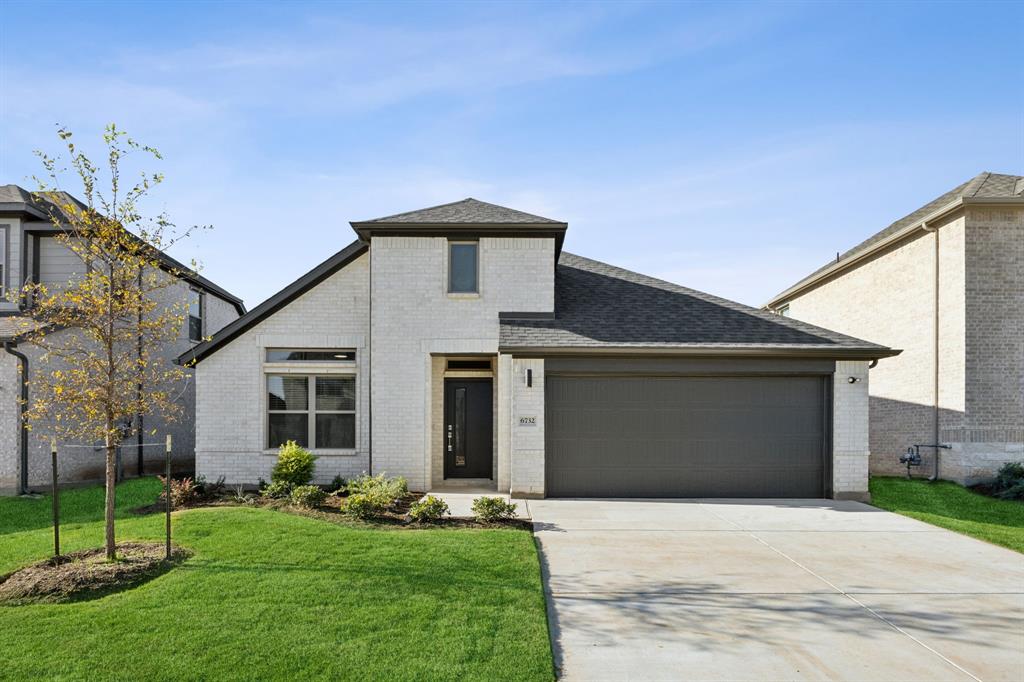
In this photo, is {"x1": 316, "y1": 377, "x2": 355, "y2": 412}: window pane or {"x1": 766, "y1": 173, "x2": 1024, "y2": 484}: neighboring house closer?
{"x1": 316, "y1": 377, "x2": 355, "y2": 412}: window pane

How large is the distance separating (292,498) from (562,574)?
545 cm

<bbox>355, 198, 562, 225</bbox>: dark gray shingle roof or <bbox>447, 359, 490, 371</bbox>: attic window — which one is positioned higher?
<bbox>355, 198, 562, 225</bbox>: dark gray shingle roof

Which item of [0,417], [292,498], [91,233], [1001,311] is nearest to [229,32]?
[91,233]

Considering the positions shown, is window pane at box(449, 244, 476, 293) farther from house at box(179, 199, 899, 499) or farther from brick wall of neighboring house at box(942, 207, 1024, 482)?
brick wall of neighboring house at box(942, 207, 1024, 482)

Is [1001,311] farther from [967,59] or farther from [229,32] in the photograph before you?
[229,32]

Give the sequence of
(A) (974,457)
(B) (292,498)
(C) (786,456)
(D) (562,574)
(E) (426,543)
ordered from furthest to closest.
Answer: (A) (974,457)
(C) (786,456)
(B) (292,498)
(E) (426,543)
(D) (562,574)

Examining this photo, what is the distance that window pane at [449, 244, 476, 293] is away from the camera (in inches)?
512

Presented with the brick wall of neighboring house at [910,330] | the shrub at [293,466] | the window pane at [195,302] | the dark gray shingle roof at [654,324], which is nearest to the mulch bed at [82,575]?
the shrub at [293,466]

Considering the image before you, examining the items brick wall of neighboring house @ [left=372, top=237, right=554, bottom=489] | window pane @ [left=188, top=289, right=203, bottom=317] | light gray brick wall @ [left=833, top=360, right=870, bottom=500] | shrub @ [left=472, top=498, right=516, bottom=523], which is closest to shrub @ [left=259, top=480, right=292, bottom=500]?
brick wall of neighboring house @ [left=372, top=237, right=554, bottom=489]

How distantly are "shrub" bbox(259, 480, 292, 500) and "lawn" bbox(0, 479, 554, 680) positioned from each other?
2.63m

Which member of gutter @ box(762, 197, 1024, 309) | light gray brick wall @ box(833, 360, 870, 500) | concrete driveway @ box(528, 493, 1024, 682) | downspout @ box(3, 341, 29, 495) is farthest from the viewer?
gutter @ box(762, 197, 1024, 309)

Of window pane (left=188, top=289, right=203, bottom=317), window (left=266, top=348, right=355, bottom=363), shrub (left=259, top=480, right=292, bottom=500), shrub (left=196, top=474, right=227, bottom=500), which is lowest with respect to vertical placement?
shrub (left=196, top=474, right=227, bottom=500)

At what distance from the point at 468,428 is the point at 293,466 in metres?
3.52

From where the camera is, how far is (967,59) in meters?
12.3
